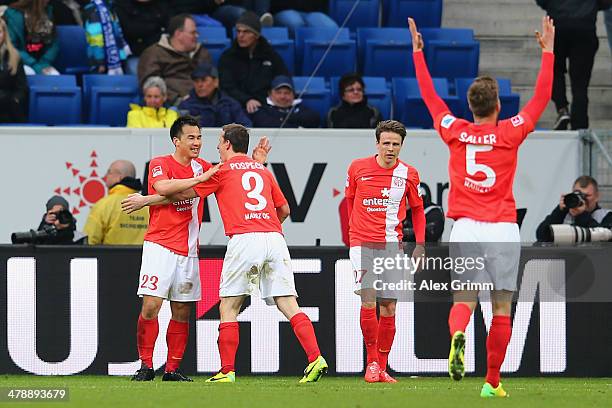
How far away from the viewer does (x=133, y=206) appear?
9930 mm

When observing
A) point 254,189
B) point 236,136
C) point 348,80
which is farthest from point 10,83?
point 254,189

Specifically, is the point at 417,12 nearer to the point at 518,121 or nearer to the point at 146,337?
the point at 146,337

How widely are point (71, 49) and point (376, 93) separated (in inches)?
129

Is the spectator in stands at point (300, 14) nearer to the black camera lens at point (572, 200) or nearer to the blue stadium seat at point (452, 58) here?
the blue stadium seat at point (452, 58)

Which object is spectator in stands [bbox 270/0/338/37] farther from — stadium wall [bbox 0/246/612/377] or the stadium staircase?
stadium wall [bbox 0/246/612/377]

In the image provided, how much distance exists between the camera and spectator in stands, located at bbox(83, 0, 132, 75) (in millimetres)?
14836

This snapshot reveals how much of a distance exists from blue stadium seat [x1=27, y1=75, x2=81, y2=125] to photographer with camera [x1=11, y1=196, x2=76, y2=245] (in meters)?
2.45

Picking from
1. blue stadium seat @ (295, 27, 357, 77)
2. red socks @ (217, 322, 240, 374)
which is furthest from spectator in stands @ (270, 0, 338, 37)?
red socks @ (217, 322, 240, 374)

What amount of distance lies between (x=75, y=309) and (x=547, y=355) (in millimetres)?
3747

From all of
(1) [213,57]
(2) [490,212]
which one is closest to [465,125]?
(2) [490,212]

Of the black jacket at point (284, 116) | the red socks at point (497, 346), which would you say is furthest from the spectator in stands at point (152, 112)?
the red socks at point (497, 346)

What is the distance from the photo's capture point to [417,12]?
1642 centimetres

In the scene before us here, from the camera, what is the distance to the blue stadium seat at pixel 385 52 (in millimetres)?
15508

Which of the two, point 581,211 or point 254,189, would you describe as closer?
point 254,189
